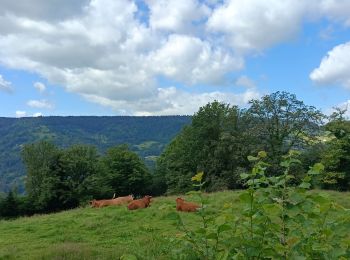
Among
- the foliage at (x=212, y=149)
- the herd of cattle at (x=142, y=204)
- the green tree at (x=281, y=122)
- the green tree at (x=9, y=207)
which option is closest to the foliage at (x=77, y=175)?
the green tree at (x=9, y=207)

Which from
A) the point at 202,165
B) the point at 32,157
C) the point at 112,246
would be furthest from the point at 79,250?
the point at 32,157

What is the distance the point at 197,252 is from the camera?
3.24 metres

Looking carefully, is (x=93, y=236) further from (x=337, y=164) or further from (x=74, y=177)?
(x=74, y=177)

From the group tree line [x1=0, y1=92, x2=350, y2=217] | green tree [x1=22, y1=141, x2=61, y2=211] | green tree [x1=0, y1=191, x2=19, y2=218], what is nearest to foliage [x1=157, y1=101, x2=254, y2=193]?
tree line [x1=0, y1=92, x2=350, y2=217]

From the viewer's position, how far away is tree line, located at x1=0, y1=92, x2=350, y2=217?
54516mm

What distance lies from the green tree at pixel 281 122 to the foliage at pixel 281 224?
53.9m

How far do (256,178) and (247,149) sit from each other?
54934 mm

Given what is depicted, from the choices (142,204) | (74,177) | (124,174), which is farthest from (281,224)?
(124,174)

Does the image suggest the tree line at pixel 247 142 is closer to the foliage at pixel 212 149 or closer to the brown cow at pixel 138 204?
the foliage at pixel 212 149

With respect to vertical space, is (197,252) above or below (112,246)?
above

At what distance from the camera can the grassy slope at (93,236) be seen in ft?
36.0

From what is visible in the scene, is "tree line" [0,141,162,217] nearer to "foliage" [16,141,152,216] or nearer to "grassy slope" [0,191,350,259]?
"foliage" [16,141,152,216]

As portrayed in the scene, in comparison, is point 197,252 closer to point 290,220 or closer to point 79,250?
point 290,220

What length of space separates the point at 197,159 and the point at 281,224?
2396 inches
